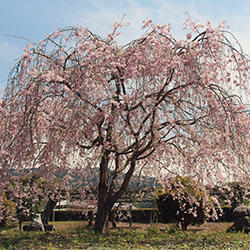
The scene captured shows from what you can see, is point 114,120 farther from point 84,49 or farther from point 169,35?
point 169,35

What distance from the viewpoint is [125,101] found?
5.69 metres

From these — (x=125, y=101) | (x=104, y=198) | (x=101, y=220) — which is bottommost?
(x=101, y=220)

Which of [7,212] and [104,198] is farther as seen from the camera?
[7,212]

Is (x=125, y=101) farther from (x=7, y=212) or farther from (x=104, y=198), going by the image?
(x=7, y=212)

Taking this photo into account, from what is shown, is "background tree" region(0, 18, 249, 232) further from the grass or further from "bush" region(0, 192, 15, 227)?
"bush" region(0, 192, 15, 227)

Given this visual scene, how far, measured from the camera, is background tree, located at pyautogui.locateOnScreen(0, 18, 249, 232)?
18.4ft

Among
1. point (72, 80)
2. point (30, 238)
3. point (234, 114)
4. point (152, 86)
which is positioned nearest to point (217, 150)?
point (234, 114)

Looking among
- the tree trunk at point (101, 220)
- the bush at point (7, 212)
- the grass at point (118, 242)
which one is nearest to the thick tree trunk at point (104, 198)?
the tree trunk at point (101, 220)

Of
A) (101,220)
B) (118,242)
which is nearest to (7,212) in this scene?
(101,220)

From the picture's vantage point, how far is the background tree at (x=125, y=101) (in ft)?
18.4

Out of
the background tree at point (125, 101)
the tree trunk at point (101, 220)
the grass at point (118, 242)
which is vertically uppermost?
the background tree at point (125, 101)

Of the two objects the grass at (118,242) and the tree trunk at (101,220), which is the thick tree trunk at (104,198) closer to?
the tree trunk at (101,220)

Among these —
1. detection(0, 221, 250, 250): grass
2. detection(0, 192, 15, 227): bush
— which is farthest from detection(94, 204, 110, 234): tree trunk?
detection(0, 192, 15, 227): bush

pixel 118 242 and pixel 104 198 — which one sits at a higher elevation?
pixel 104 198
